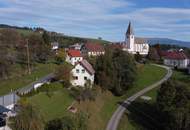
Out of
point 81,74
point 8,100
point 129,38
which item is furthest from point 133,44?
point 8,100

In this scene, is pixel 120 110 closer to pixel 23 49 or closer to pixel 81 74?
pixel 81 74

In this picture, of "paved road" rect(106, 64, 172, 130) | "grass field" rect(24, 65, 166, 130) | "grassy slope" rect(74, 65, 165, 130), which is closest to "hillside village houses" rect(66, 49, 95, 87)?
"grass field" rect(24, 65, 166, 130)

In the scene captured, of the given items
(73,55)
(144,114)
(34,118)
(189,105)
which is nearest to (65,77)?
(144,114)

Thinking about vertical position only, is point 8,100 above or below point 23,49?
below

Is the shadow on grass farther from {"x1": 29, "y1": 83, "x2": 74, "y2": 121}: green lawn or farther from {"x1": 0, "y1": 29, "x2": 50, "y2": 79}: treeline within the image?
{"x1": 0, "y1": 29, "x2": 50, "y2": 79}: treeline

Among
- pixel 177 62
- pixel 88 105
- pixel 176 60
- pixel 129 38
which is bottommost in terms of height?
pixel 88 105

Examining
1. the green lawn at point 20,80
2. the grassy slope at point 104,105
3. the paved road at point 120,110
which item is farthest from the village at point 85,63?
the paved road at point 120,110
